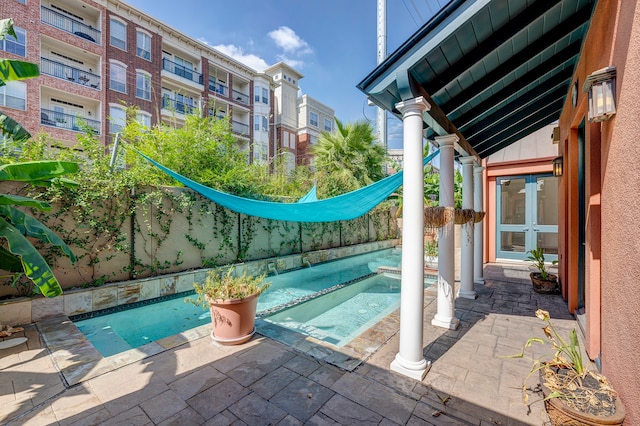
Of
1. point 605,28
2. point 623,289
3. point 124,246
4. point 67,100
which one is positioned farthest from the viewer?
point 67,100

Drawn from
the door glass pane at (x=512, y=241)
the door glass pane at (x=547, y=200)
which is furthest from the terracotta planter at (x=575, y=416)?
the door glass pane at (x=512, y=241)

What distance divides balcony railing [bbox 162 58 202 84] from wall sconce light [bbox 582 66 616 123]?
66.8ft

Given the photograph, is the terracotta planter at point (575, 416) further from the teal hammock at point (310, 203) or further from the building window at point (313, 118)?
the building window at point (313, 118)

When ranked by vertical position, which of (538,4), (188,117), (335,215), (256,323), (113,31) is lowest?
(256,323)

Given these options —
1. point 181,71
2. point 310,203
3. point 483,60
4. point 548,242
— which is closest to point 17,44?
point 181,71

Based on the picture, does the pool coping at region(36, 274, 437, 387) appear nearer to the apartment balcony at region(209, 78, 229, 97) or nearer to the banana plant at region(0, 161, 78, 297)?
the banana plant at region(0, 161, 78, 297)

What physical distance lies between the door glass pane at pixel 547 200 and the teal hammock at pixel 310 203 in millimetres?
4711

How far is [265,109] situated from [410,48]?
845 inches

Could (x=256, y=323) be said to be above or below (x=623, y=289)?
below

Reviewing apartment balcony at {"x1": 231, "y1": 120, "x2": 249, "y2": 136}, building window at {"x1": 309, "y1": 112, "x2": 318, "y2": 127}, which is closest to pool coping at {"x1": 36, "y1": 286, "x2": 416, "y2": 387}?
apartment balcony at {"x1": 231, "y1": 120, "x2": 249, "y2": 136}

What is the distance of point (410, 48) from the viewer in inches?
102

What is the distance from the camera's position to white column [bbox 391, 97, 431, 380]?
9.28ft

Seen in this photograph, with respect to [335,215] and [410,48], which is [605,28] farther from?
[335,215]

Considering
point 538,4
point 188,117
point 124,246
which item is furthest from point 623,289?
point 188,117
